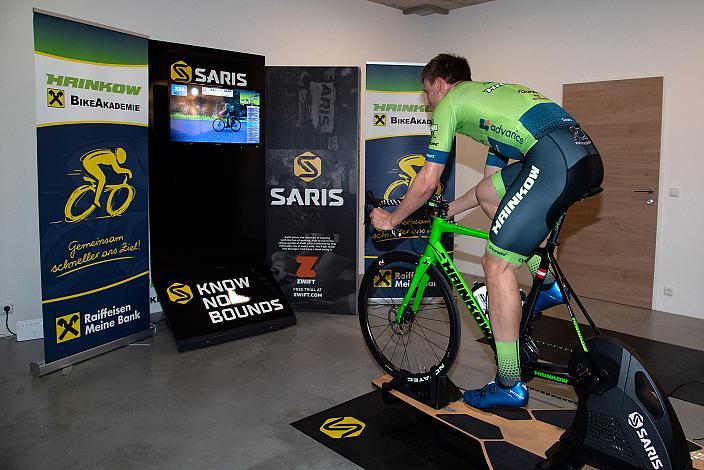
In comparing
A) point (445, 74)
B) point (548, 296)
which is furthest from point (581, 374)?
point (445, 74)

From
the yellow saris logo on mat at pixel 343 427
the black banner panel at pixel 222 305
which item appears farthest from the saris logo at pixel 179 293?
the yellow saris logo on mat at pixel 343 427

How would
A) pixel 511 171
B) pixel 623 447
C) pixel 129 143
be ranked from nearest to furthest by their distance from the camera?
1. pixel 623 447
2. pixel 511 171
3. pixel 129 143

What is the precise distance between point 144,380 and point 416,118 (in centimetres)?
312

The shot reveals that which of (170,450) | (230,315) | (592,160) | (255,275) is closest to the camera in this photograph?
(592,160)

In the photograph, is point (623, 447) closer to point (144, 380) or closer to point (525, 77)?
point (144, 380)

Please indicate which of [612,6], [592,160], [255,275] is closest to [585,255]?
[612,6]

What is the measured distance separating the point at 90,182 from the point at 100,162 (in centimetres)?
15

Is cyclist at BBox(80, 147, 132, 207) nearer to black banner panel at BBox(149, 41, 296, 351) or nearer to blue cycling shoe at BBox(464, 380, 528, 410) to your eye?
black banner panel at BBox(149, 41, 296, 351)

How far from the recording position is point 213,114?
4.71 m

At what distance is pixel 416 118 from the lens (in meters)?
5.30

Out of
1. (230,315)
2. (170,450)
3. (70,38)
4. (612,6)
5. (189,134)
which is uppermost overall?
(612,6)

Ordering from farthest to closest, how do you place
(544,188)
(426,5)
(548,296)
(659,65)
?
(426,5)
(659,65)
(548,296)
(544,188)

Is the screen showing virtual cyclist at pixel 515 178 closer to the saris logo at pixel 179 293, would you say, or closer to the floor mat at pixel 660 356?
the floor mat at pixel 660 356

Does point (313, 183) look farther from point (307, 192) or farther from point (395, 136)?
point (395, 136)
